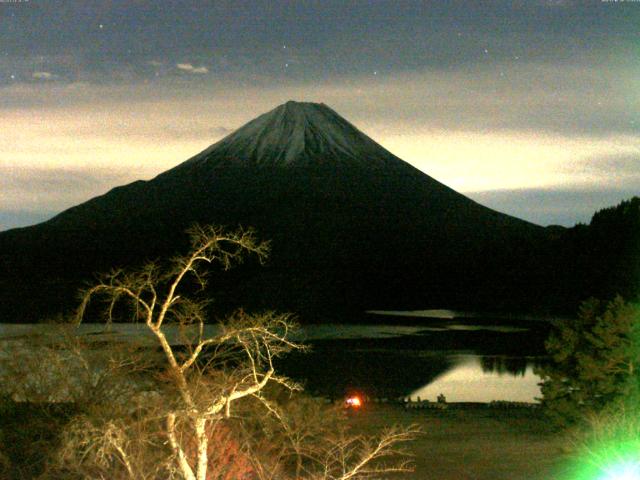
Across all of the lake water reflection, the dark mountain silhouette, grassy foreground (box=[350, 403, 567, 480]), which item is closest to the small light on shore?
grassy foreground (box=[350, 403, 567, 480])

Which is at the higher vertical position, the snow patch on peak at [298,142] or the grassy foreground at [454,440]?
the snow patch on peak at [298,142]

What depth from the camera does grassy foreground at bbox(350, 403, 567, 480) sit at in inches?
574

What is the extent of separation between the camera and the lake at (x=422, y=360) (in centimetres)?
3116

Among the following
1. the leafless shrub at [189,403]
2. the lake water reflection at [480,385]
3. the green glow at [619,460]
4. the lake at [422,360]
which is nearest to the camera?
the leafless shrub at [189,403]

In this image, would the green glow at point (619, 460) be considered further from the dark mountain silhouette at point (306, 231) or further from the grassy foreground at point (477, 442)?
the dark mountain silhouette at point (306, 231)

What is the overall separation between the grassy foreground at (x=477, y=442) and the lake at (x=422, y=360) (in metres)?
5.51

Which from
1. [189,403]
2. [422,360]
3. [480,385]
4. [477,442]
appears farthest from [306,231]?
[189,403]

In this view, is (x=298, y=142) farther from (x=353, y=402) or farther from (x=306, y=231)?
(x=353, y=402)

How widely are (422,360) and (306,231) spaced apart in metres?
67.4

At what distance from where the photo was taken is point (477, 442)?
55.9 feet

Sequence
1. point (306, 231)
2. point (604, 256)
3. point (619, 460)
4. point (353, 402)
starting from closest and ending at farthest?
point (619, 460) < point (353, 402) < point (604, 256) < point (306, 231)

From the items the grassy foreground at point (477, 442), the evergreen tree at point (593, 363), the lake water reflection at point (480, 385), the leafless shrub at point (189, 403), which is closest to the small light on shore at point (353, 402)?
the grassy foreground at point (477, 442)

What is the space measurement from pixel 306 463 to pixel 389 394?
15.3m

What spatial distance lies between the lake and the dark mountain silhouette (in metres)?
22.7
